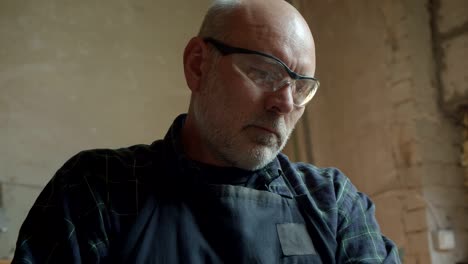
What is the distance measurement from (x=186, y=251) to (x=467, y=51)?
1805 mm

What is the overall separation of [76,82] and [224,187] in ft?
5.23

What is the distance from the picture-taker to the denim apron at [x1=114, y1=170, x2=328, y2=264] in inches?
36.1

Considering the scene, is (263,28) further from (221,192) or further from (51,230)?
(51,230)

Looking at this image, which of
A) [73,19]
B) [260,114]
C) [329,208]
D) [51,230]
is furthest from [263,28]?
[73,19]

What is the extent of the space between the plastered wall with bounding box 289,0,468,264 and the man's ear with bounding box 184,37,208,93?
1.37 metres

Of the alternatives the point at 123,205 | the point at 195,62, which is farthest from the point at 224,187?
the point at 195,62

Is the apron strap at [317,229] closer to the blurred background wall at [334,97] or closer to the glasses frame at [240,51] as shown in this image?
the glasses frame at [240,51]

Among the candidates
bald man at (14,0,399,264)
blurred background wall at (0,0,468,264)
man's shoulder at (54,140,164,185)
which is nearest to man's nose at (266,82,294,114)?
bald man at (14,0,399,264)

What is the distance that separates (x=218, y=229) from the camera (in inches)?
38.9

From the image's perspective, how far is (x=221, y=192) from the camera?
102 cm

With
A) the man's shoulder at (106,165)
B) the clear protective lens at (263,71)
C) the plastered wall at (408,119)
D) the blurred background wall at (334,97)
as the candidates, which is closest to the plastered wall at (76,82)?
the blurred background wall at (334,97)

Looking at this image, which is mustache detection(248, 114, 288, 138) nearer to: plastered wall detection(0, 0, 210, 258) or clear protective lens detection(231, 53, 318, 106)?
clear protective lens detection(231, 53, 318, 106)

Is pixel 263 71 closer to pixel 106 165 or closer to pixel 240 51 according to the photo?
pixel 240 51

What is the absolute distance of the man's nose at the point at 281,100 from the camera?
3.43ft
